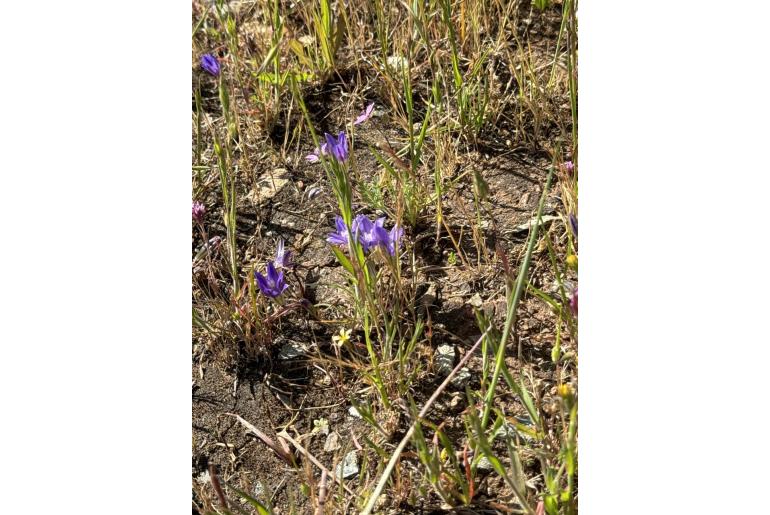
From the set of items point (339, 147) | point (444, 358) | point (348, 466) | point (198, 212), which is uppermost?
point (339, 147)

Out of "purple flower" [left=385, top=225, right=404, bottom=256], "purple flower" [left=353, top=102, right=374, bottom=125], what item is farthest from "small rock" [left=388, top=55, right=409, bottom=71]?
"purple flower" [left=385, top=225, right=404, bottom=256]

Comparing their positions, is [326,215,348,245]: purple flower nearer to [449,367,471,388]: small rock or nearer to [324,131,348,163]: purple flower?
[324,131,348,163]: purple flower

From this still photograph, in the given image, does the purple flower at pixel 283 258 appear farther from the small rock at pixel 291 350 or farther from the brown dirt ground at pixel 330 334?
the small rock at pixel 291 350

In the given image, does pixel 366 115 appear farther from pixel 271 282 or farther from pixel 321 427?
pixel 321 427

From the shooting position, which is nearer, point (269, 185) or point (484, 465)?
point (484, 465)

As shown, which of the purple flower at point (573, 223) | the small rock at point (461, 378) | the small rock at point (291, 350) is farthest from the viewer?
the small rock at point (291, 350)

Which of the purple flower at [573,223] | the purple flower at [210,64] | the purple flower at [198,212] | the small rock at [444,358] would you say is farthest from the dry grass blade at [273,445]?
the purple flower at [210,64]

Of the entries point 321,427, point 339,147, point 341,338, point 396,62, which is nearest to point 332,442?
point 321,427
